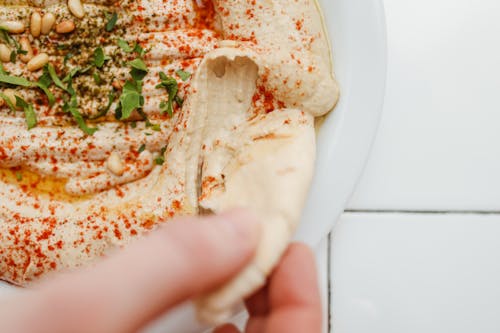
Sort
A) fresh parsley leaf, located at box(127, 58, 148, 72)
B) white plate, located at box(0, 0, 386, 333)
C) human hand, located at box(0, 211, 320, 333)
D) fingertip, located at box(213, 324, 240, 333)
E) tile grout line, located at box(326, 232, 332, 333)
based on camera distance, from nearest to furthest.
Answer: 1. human hand, located at box(0, 211, 320, 333)
2. fingertip, located at box(213, 324, 240, 333)
3. white plate, located at box(0, 0, 386, 333)
4. fresh parsley leaf, located at box(127, 58, 148, 72)
5. tile grout line, located at box(326, 232, 332, 333)

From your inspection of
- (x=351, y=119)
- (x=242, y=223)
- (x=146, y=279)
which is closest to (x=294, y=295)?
(x=242, y=223)

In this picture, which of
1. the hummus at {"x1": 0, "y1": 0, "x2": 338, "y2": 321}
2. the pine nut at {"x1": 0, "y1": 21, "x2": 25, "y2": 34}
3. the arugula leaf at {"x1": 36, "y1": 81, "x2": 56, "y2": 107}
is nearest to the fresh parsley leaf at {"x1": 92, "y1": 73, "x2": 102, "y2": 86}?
the hummus at {"x1": 0, "y1": 0, "x2": 338, "y2": 321}

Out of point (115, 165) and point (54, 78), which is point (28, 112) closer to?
point (54, 78)

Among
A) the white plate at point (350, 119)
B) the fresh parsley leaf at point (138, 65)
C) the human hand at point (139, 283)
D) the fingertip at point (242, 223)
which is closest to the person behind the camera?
the human hand at point (139, 283)

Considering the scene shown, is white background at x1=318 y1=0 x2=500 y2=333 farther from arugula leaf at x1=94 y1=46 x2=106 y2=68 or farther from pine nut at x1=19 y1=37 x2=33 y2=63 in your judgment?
pine nut at x1=19 y1=37 x2=33 y2=63

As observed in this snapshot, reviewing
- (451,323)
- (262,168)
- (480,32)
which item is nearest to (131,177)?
(262,168)

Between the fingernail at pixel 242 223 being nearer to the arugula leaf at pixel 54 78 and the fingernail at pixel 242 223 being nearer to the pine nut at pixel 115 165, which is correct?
the pine nut at pixel 115 165

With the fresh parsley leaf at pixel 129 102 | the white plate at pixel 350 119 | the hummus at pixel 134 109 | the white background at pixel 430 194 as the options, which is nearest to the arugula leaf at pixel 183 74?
the hummus at pixel 134 109
